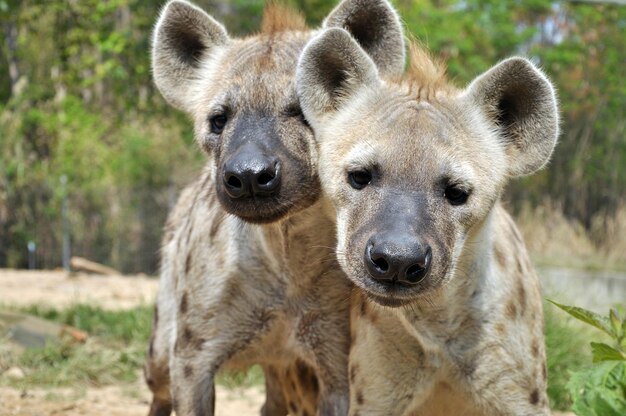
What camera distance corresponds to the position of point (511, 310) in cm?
330

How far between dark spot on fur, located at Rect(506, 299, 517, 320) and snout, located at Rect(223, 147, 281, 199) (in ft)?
2.81

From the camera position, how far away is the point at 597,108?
1434cm

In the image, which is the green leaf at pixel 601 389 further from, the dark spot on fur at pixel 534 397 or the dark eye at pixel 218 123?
the dark eye at pixel 218 123

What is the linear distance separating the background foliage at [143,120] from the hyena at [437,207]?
8.53m

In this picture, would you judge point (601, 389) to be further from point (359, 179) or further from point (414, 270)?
point (359, 179)

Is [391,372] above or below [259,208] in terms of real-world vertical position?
below

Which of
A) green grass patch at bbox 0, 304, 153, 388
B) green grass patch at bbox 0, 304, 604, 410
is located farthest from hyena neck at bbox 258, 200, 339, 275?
green grass patch at bbox 0, 304, 153, 388

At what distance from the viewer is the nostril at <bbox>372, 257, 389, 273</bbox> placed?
9.09 ft

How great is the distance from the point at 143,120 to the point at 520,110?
13.0 meters

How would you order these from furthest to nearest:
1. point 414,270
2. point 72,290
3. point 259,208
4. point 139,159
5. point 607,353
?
point 139,159, point 72,290, point 259,208, point 414,270, point 607,353

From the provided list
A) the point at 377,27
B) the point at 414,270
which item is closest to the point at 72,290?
the point at 377,27

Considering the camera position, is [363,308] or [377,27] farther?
[377,27]

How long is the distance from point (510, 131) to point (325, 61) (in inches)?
25.8

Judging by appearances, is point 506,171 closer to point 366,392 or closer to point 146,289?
point 366,392
